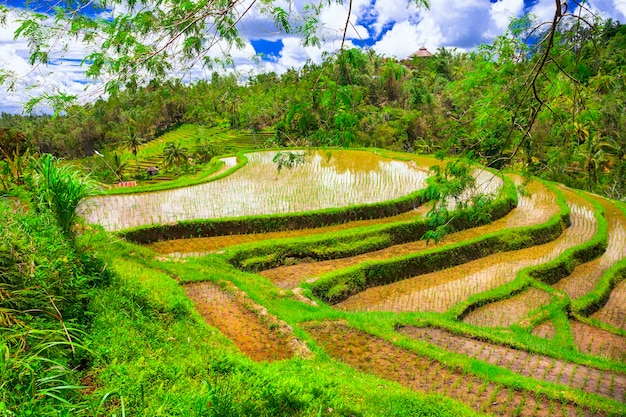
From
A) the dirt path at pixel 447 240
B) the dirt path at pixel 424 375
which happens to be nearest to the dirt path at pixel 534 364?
the dirt path at pixel 424 375

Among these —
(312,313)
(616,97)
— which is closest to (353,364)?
(312,313)

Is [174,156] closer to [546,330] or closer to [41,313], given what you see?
[546,330]

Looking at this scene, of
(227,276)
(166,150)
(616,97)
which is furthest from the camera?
(166,150)

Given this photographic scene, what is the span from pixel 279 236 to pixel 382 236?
257 cm

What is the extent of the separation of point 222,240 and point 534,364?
664 centimetres

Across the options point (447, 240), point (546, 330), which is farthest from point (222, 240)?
point (546, 330)

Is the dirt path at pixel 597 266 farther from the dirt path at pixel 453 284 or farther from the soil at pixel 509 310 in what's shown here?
the soil at pixel 509 310

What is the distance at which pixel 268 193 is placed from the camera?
39.9 feet

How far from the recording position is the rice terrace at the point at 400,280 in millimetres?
4438

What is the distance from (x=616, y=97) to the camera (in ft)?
62.4

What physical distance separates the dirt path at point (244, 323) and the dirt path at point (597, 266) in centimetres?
693

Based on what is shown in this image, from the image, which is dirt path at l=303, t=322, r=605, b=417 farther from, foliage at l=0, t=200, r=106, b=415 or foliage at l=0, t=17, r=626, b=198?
foliage at l=0, t=200, r=106, b=415

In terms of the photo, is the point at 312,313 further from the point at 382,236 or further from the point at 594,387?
the point at 382,236

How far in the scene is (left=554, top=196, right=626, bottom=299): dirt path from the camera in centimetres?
861
